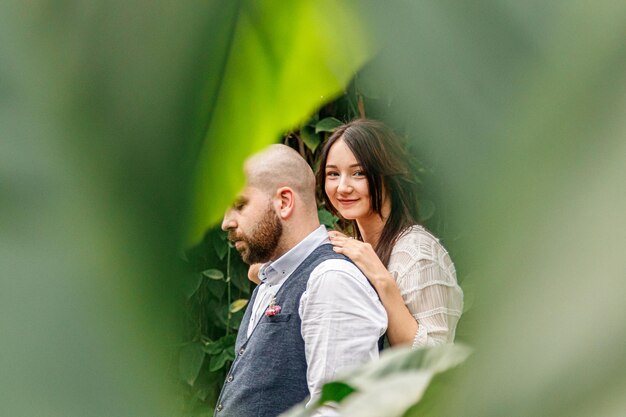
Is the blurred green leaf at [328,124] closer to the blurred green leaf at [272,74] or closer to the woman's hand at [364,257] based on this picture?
the blurred green leaf at [272,74]

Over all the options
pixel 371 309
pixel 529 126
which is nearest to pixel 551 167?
pixel 529 126

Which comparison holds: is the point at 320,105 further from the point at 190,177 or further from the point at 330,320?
the point at 330,320

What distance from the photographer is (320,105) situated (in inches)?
5.0

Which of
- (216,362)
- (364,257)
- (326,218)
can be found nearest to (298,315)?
(364,257)

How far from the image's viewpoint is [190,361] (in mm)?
115

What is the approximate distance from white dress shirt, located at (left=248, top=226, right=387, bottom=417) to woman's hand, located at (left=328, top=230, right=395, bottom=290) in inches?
0.5

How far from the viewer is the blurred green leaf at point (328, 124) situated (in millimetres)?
143

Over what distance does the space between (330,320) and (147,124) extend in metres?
1.12

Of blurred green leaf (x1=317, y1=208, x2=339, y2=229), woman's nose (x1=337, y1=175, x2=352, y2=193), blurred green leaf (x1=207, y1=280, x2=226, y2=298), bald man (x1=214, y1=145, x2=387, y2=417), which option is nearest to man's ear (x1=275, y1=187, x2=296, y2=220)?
bald man (x1=214, y1=145, x2=387, y2=417)

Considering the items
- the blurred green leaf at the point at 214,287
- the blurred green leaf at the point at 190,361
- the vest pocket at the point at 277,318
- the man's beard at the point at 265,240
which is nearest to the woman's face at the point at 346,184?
the man's beard at the point at 265,240

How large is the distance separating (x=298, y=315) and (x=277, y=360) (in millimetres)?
71

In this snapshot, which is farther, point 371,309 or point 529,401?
point 371,309

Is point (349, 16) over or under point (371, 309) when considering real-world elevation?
over

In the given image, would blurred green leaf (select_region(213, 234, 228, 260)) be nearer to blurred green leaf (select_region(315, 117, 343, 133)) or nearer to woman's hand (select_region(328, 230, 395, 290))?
blurred green leaf (select_region(315, 117, 343, 133))
